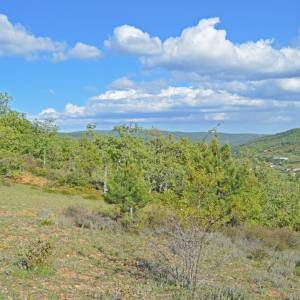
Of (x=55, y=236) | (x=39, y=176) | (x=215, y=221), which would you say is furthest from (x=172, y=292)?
(x=39, y=176)

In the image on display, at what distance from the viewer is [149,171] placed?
55.8m

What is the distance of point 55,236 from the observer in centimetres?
1919

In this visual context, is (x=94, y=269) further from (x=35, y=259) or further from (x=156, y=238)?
(x=156, y=238)

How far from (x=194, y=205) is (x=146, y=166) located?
41.5 m

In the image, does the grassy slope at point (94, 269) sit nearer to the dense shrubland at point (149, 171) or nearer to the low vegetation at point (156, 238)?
the low vegetation at point (156, 238)

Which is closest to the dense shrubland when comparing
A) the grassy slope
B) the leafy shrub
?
the grassy slope

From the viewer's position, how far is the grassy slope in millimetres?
11750

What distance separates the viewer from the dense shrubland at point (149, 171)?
84.8 ft

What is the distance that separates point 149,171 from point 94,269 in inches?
1617

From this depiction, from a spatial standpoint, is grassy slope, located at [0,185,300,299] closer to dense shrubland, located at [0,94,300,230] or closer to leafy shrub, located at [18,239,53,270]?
leafy shrub, located at [18,239,53,270]

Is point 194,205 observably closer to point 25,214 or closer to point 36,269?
point 36,269

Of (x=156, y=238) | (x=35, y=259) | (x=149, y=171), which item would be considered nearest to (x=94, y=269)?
(x=35, y=259)

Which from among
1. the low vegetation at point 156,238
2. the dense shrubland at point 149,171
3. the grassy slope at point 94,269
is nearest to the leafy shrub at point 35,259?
the low vegetation at point 156,238

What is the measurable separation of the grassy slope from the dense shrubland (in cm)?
237
